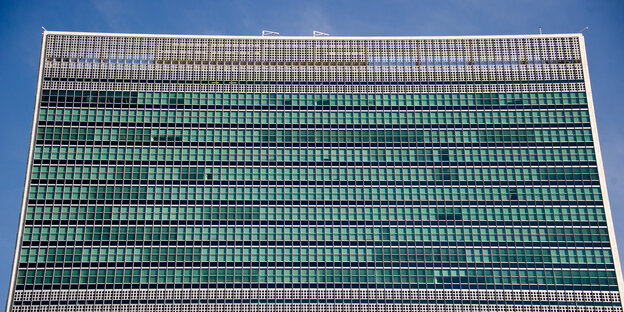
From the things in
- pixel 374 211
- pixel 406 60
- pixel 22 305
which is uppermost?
pixel 406 60

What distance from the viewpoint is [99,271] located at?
133m

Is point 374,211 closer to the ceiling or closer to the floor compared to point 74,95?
closer to the floor

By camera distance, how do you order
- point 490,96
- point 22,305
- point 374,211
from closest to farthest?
1. point 22,305
2. point 374,211
3. point 490,96

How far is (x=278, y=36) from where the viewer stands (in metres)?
153

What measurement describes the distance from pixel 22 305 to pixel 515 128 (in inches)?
3663

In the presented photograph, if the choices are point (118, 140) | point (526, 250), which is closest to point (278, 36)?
point (118, 140)

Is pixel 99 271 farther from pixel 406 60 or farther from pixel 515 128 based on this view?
pixel 515 128

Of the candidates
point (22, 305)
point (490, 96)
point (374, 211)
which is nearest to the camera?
point (22, 305)

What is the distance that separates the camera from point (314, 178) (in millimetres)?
141875

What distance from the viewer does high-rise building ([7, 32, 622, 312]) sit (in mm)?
133000

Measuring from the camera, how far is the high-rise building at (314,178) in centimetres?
13300

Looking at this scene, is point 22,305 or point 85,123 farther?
point 85,123

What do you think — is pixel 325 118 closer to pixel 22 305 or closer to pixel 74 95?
pixel 74 95

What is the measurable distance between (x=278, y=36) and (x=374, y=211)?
40470 millimetres
